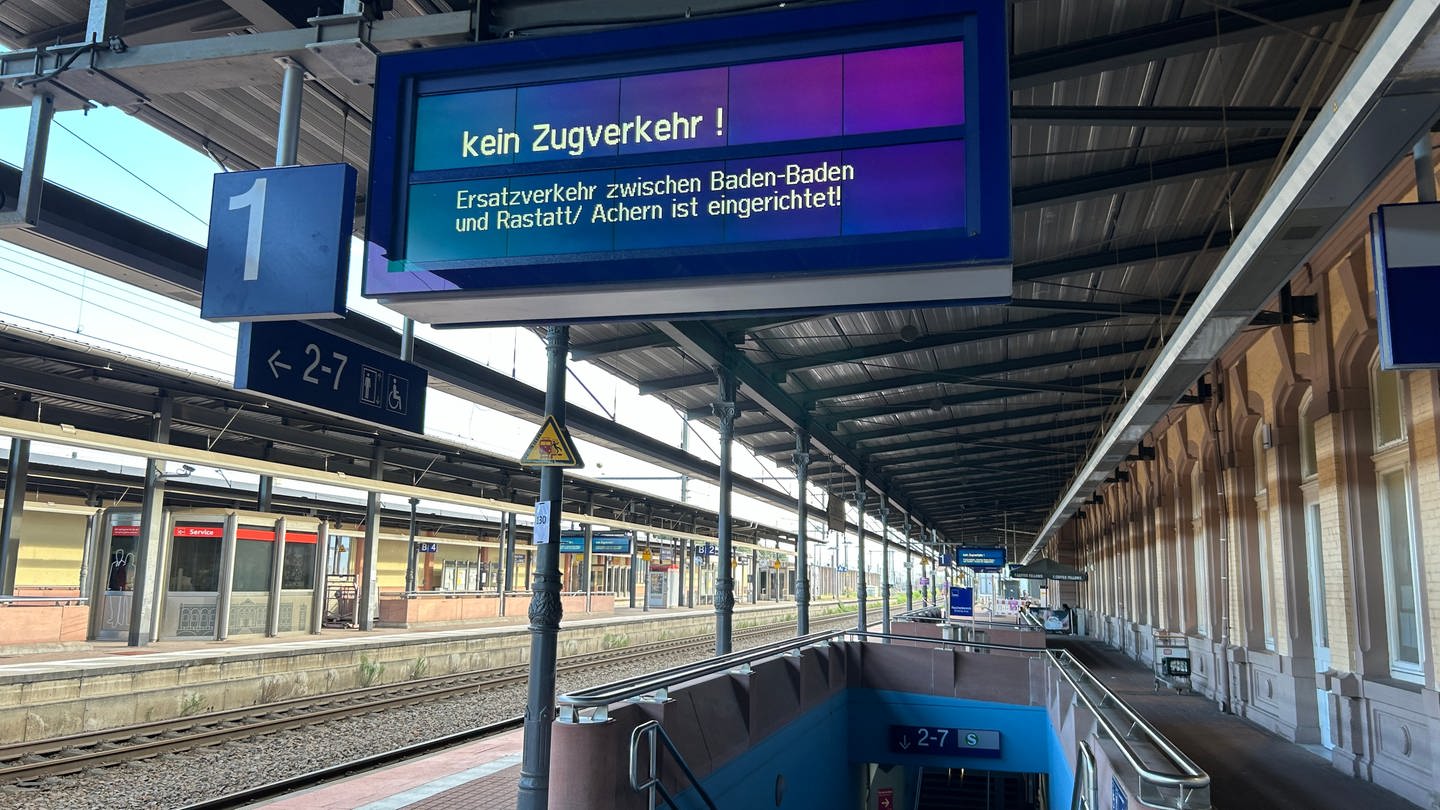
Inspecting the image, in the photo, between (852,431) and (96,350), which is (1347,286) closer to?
(852,431)

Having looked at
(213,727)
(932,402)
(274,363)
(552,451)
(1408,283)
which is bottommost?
(213,727)

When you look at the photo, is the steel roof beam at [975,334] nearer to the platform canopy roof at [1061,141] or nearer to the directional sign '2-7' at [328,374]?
the platform canopy roof at [1061,141]

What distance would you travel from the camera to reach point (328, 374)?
5.72 meters

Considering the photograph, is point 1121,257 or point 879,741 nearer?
point 1121,257

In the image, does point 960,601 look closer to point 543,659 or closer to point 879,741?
point 879,741

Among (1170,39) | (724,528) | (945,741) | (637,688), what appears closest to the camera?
(1170,39)

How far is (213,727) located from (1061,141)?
Answer: 42.8 feet

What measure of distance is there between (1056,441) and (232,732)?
2233 cm

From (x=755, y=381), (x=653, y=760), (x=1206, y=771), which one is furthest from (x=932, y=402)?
(x=653, y=760)

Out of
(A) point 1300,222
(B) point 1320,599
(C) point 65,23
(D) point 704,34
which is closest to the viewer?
(D) point 704,34

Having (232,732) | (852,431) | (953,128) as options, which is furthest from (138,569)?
(953,128)

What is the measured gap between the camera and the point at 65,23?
6.04 metres

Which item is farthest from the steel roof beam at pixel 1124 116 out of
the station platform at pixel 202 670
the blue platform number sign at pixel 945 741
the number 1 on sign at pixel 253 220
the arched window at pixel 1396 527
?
the station platform at pixel 202 670

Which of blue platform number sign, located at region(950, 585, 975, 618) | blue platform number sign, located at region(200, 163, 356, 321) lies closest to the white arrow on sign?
blue platform number sign, located at region(200, 163, 356, 321)
